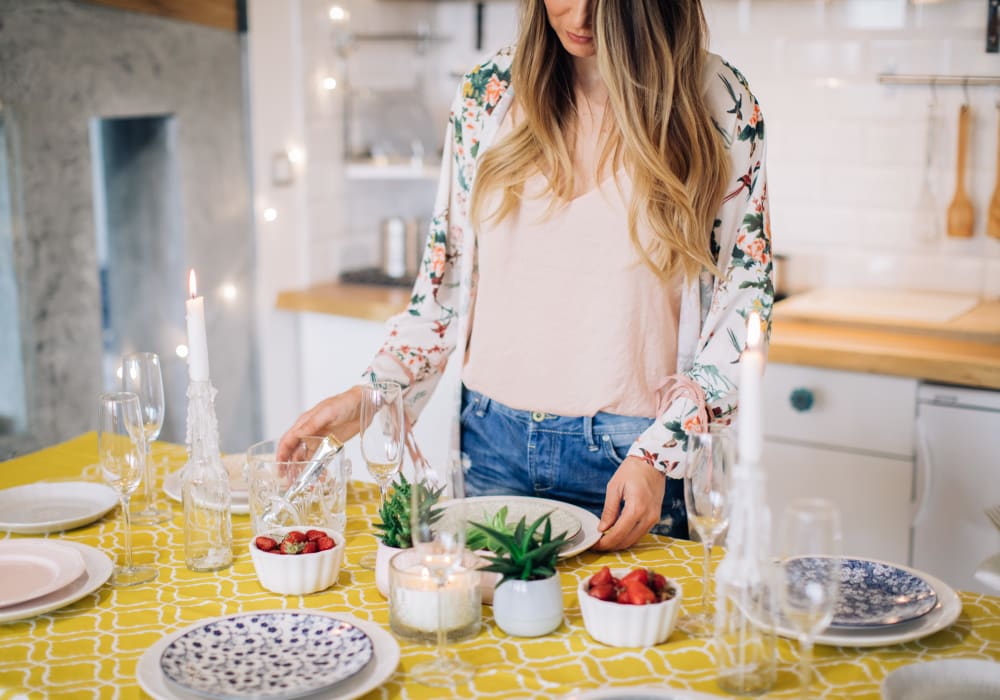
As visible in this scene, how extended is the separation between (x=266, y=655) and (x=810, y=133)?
2.38 m

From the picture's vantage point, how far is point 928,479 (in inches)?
96.2

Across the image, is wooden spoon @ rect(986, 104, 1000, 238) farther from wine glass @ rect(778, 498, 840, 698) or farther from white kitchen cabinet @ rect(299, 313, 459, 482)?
wine glass @ rect(778, 498, 840, 698)

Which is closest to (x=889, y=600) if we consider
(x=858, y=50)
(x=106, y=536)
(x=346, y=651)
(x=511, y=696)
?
(x=511, y=696)

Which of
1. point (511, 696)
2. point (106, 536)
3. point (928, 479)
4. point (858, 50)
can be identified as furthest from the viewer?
point (858, 50)

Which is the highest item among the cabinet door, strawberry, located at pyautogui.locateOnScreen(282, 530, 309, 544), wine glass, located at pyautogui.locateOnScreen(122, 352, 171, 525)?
wine glass, located at pyautogui.locateOnScreen(122, 352, 171, 525)

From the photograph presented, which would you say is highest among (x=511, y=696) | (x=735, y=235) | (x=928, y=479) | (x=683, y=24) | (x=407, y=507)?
(x=683, y=24)

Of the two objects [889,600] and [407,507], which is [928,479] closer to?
[889,600]

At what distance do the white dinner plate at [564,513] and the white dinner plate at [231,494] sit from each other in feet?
1.09

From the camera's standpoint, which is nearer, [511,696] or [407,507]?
[511,696]

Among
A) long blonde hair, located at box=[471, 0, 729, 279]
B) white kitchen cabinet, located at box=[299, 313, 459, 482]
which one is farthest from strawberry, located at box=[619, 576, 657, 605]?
white kitchen cabinet, located at box=[299, 313, 459, 482]

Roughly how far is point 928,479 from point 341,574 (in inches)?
62.4

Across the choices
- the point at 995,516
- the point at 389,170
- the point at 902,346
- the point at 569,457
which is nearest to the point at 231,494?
the point at 569,457

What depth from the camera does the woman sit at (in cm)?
157

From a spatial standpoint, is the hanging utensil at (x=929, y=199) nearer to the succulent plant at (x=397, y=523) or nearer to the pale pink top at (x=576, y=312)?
the pale pink top at (x=576, y=312)
